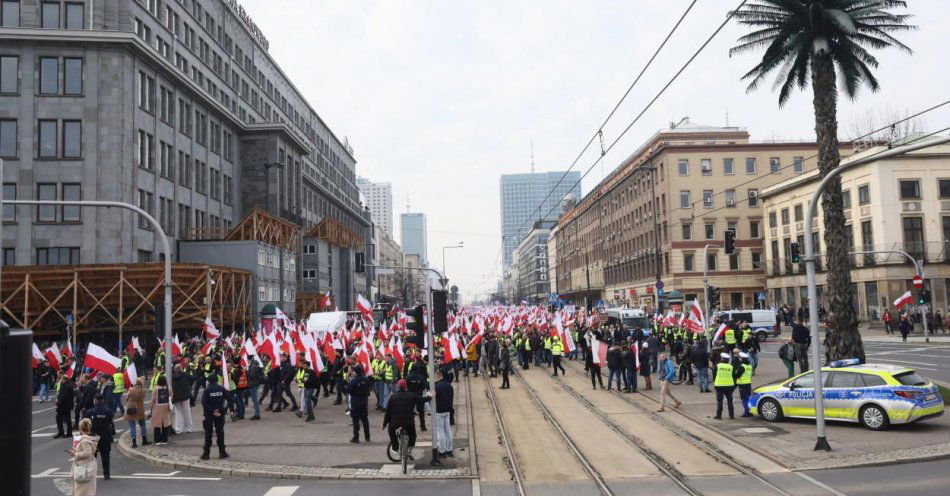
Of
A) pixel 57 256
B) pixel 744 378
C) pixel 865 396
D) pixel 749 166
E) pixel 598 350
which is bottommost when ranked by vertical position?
pixel 865 396

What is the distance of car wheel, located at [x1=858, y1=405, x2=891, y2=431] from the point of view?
1556cm

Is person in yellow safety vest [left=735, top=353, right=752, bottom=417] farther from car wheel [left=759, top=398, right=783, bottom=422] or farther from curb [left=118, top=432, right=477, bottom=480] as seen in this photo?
curb [left=118, top=432, right=477, bottom=480]

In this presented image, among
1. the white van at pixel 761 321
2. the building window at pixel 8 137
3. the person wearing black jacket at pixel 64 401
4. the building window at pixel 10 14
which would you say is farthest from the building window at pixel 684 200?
the person wearing black jacket at pixel 64 401

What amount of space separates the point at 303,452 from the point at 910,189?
50694 mm

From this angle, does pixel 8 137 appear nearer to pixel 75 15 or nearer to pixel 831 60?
pixel 75 15

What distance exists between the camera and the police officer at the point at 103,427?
1355 cm

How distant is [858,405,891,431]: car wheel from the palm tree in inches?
235

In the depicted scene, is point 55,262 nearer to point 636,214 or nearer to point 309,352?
point 309,352

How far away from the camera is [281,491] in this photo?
12.1 metres

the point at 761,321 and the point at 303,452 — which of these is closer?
the point at 303,452

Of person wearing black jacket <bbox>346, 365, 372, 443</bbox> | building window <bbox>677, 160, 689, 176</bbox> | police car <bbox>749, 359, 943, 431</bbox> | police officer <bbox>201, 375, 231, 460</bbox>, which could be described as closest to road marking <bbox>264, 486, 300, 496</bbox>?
police officer <bbox>201, 375, 231, 460</bbox>

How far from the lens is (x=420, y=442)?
645 inches

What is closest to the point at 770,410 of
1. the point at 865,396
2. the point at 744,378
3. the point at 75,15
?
the point at 744,378

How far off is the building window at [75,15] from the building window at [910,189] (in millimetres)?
57123
